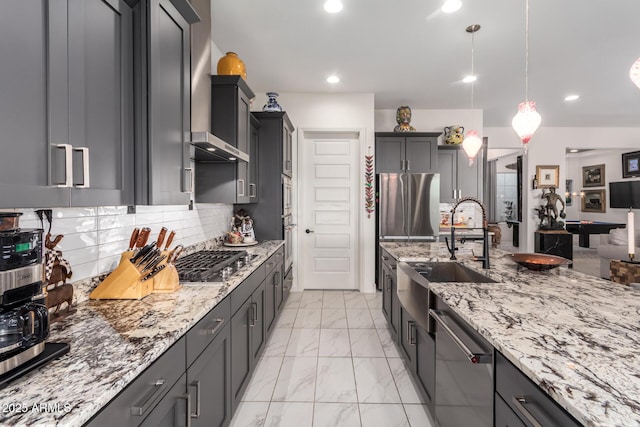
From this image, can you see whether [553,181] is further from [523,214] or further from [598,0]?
[598,0]

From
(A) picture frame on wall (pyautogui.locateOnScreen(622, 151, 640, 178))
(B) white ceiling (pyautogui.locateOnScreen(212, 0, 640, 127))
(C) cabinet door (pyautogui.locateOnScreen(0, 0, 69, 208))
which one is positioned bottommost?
(C) cabinet door (pyautogui.locateOnScreen(0, 0, 69, 208))

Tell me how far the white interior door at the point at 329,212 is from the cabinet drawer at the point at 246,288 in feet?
6.80

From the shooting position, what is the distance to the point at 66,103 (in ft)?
2.99

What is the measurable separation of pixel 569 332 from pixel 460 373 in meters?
0.45

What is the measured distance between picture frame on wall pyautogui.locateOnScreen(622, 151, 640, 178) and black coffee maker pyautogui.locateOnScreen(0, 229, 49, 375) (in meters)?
10.1

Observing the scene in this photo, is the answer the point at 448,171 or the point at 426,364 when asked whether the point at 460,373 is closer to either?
the point at 426,364

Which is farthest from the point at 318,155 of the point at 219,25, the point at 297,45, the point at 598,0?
the point at 598,0

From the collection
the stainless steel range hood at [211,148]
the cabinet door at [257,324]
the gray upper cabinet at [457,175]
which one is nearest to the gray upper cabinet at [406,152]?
the gray upper cabinet at [457,175]

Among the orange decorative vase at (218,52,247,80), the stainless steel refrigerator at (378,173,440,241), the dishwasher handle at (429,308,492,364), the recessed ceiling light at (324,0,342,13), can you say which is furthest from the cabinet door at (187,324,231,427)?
the stainless steel refrigerator at (378,173,440,241)

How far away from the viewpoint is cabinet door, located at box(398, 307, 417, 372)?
6.35 feet

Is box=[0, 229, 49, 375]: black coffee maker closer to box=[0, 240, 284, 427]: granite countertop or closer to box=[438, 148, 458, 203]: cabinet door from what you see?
box=[0, 240, 284, 427]: granite countertop

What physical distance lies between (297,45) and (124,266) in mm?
2625

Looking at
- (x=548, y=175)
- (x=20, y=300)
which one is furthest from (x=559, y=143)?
(x=20, y=300)

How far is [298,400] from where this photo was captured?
6.48ft
